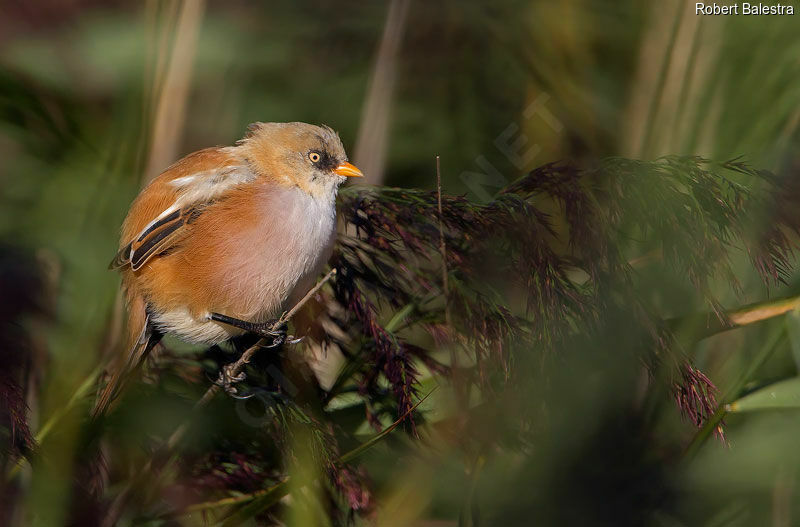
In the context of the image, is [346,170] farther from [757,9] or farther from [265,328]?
[757,9]

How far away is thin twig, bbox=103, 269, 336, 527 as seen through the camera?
6.03 ft

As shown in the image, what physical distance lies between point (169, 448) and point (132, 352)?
1.51 ft

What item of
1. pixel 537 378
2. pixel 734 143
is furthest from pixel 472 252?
pixel 734 143

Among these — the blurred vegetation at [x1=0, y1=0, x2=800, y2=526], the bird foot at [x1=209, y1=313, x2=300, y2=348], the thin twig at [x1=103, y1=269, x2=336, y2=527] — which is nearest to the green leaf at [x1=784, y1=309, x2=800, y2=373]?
the blurred vegetation at [x1=0, y1=0, x2=800, y2=526]

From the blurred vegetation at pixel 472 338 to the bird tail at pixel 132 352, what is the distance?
40 millimetres

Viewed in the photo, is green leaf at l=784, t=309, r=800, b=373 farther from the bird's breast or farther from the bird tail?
the bird tail

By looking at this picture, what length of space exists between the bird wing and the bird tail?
0.48 ft

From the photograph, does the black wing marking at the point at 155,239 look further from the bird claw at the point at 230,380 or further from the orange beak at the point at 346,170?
the bird claw at the point at 230,380

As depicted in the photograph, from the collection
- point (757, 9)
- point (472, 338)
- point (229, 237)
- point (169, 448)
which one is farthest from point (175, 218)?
point (757, 9)

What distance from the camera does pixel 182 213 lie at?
244 cm

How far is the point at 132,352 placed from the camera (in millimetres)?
2307

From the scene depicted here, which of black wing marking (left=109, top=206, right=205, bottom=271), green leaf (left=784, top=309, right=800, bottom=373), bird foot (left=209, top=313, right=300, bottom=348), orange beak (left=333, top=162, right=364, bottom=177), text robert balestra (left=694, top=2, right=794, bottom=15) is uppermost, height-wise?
text robert balestra (left=694, top=2, right=794, bottom=15)

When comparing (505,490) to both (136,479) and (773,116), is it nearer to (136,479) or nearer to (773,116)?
(136,479)

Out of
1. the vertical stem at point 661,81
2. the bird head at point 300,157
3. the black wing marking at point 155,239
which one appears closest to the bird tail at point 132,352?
the black wing marking at point 155,239
